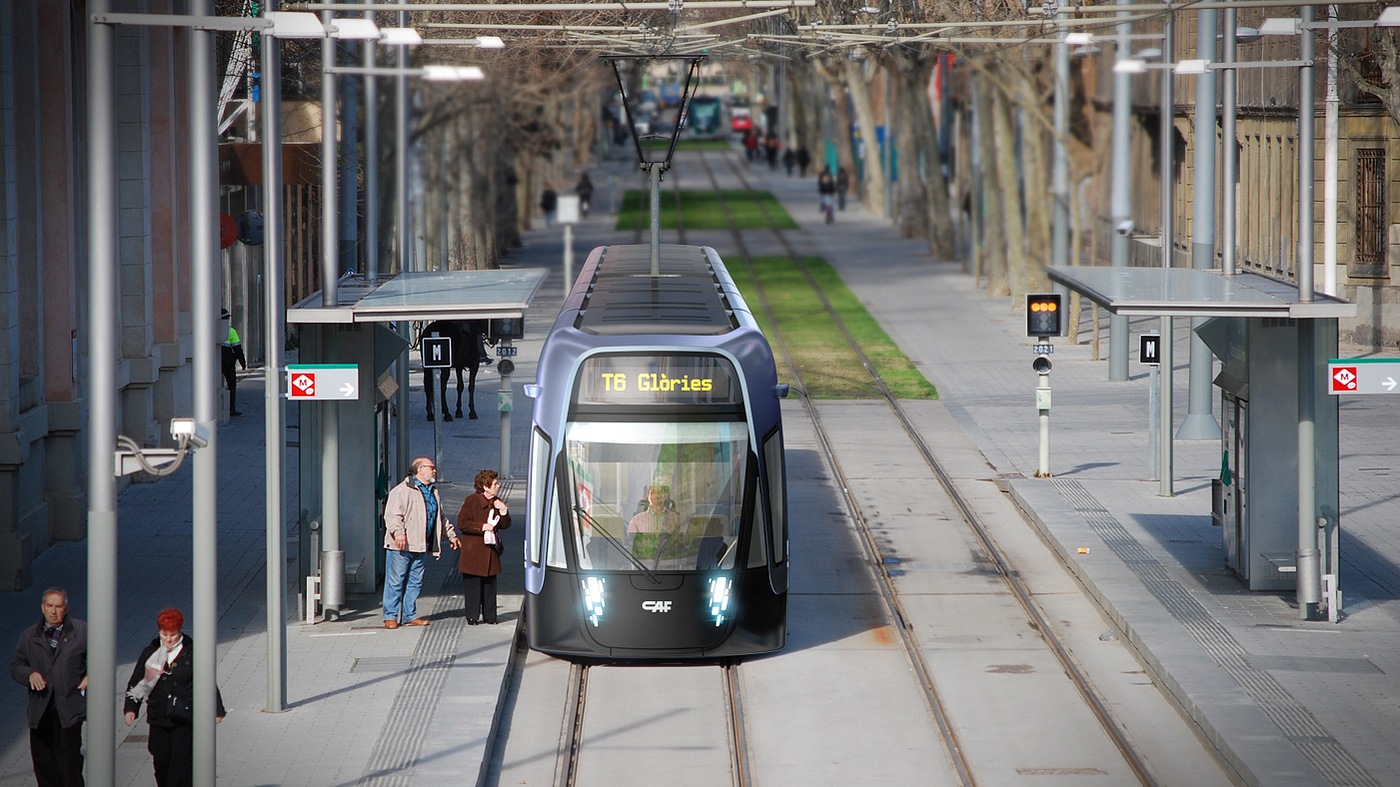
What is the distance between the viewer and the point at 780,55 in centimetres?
2470

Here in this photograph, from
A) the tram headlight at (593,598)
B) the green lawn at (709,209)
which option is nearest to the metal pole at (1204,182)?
the tram headlight at (593,598)

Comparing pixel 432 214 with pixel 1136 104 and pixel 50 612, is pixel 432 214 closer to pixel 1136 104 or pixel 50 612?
pixel 1136 104

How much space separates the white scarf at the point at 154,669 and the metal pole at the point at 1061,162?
23.6 metres

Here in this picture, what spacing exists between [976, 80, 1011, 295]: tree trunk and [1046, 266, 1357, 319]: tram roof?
22613 millimetres

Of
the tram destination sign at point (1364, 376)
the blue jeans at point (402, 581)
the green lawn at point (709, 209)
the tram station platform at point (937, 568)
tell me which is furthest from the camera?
the green lawn at point (709, 209)

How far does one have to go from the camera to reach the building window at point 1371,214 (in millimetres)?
30797

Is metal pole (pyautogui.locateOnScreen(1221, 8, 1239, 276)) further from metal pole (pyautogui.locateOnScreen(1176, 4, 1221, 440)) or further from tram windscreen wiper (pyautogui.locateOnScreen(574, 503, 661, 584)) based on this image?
tram windscreen wiper (pyautogui.locateOnScreen(574, 503, 661, 584))

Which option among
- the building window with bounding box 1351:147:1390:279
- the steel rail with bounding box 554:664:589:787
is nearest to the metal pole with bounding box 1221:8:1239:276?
the steel rail with bounding box 554:664:589:787

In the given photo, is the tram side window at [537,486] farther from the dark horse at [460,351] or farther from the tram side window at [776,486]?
the dark horse at [460,351]

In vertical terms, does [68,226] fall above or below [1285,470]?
above

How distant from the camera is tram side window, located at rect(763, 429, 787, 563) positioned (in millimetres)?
12320

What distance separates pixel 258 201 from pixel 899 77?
76.0 ft

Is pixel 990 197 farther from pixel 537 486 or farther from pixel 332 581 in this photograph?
pixel 537 486

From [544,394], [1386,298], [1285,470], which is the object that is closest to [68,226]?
[544,394]
